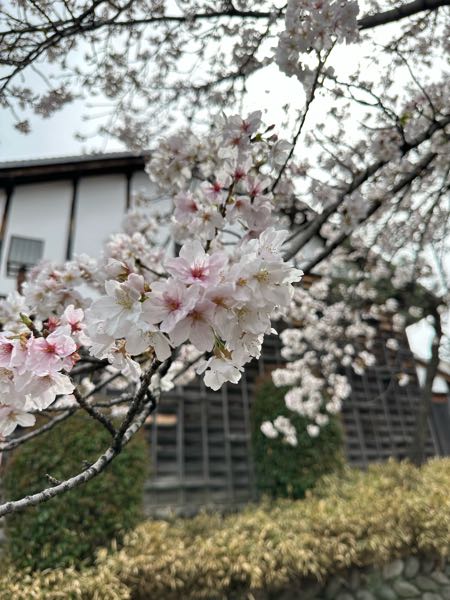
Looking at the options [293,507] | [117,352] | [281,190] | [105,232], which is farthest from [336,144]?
[105,232]

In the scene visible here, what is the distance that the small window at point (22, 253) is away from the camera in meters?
5.91

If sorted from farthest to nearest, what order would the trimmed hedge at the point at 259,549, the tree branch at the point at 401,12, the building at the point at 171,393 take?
1. the building at the point at 171,393
2. the trimmed hedge at the point at 259,549
3. the tree branch at the point at 401,12

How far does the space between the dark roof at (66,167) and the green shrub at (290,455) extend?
13.4 ft

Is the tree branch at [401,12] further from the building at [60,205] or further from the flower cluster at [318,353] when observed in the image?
the building at [60,205]

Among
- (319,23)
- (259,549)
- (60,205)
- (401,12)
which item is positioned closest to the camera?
(319,23)

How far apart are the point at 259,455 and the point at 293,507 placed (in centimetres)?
99

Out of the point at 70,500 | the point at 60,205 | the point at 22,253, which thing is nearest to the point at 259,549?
the point at 70,500

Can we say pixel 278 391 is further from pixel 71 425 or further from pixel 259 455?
pixel 71 425

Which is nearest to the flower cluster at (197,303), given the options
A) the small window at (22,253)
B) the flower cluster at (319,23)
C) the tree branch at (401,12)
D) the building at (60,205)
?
the flower cluster at (319,23)

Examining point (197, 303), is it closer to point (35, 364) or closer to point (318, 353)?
point (35, 364)

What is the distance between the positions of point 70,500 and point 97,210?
471cm

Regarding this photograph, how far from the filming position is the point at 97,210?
22.4 ft

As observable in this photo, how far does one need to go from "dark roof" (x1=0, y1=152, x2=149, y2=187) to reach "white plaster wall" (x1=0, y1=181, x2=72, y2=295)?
18cm

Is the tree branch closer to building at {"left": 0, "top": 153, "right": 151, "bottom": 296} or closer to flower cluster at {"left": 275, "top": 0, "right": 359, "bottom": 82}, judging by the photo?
flower cluster at {"left": 275, "top": 0, "right": 359, "bottom": 82}
